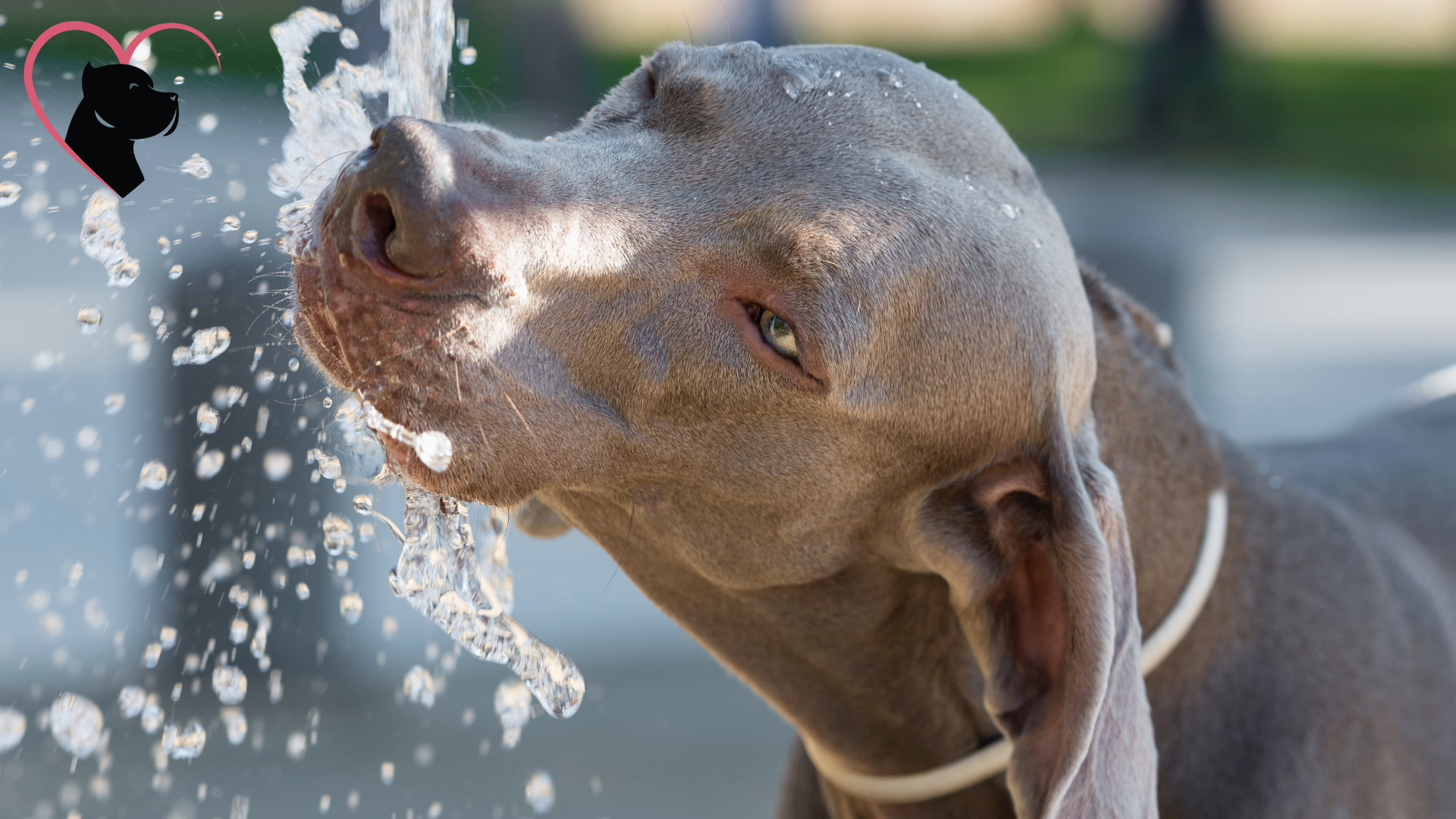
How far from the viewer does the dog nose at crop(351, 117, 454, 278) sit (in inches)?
73.7

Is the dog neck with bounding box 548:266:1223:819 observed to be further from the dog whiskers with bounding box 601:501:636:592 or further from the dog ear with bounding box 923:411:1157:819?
the dog ear with bounding box 923:411:1157:819

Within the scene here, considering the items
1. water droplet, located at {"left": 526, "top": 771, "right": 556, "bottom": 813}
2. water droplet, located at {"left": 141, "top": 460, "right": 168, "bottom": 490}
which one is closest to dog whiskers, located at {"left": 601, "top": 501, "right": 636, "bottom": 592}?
water droplet, located at {"left": 141, "top": 460, "right": 168, "bottom": 490}

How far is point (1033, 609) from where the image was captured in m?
2.34

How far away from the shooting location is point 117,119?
2.62 metres

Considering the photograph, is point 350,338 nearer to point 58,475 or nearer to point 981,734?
point 981,734

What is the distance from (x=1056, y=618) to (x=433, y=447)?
997mm

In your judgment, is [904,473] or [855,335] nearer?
[855,335]

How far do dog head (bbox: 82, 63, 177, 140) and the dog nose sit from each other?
33.5 inches

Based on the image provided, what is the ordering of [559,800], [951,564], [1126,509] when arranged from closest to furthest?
[951,564] < [1126,509] < [559,800]

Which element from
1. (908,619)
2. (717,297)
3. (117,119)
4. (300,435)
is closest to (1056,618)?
(908,619)

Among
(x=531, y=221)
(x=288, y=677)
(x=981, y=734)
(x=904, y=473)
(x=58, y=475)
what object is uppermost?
(x=531, y=221)

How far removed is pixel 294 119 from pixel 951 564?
1.39 metres

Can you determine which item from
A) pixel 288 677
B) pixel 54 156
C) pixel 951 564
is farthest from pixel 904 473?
pixel 54 156

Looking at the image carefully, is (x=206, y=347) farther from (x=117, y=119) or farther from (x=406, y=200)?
(x=406, y=200)
